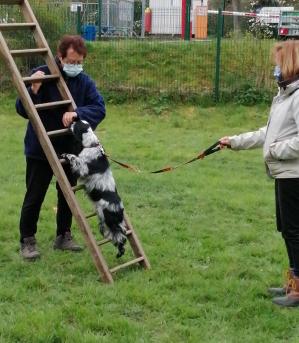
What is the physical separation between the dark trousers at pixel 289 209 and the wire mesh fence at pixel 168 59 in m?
10.4

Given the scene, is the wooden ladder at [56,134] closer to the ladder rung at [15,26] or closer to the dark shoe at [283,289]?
the ladder rung at [15,26]

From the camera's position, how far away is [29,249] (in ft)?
18.7

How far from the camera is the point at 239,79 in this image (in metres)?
15.1

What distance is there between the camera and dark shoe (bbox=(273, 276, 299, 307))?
4742mm

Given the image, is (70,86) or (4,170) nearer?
(70,86)

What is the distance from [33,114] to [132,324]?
1969mm

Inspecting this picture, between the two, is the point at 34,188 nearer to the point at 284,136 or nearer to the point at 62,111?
the point at 62,111

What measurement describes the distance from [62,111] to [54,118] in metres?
0.10

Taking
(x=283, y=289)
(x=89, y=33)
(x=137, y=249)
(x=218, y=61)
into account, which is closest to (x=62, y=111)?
(x=137, y=249)

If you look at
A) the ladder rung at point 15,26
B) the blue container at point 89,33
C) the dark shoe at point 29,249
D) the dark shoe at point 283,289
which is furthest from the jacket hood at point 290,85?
the blue container at point 89,33

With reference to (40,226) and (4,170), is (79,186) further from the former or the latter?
(4,170)

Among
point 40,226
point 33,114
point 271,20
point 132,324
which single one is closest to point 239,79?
point 271,20

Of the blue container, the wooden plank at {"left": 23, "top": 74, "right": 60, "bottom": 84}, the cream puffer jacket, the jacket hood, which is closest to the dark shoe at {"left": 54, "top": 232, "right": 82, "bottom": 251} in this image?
the wooden plank at {"left": 23, "top": 74, "right": 60, "bottom": 84}

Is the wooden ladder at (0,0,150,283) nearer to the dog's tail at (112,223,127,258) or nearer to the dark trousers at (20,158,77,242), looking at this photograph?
the dog's tail at (112,223,127,258)
